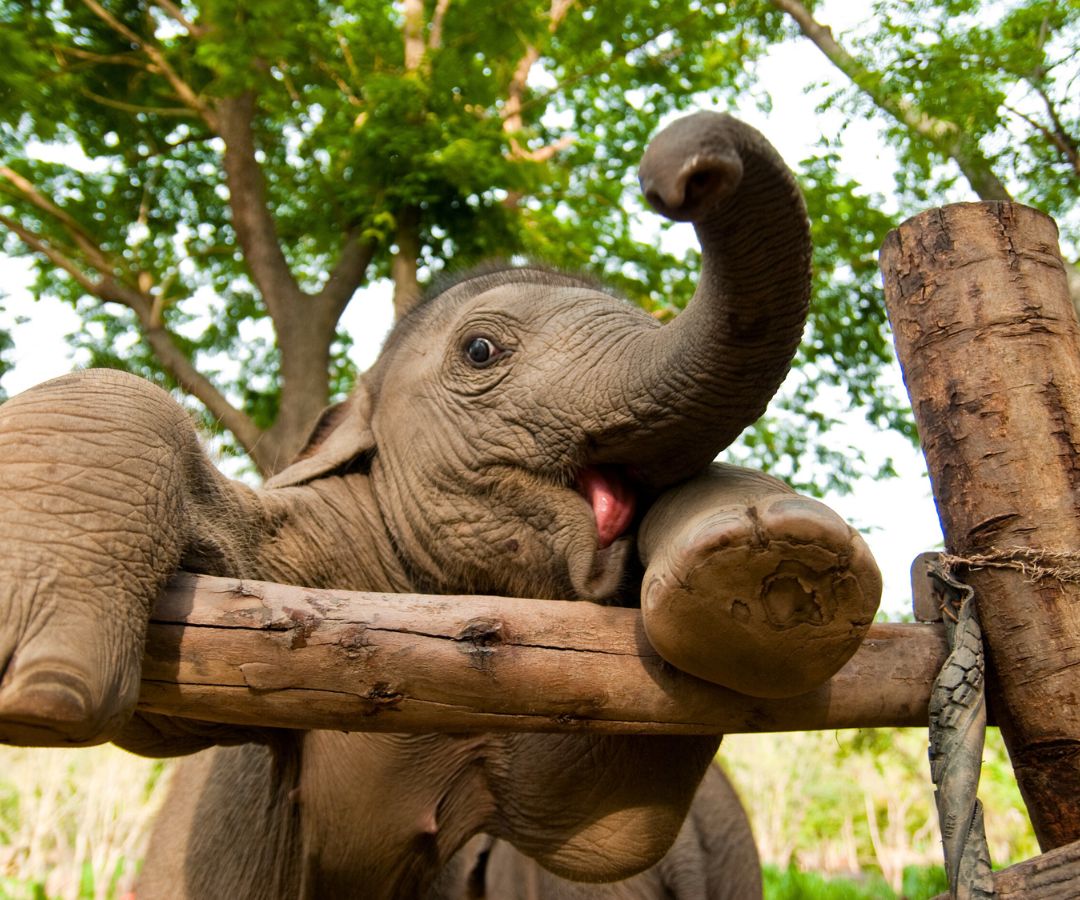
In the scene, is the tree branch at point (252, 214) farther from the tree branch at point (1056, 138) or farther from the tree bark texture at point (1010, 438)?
the tree bark texture at point (1010, 438)

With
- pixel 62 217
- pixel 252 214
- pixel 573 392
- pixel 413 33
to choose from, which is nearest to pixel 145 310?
pixel 62 217

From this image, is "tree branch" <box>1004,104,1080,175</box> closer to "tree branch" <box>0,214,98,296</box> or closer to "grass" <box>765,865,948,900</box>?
"grass" <box>765,865,948,900</box>

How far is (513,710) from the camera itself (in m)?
2.26

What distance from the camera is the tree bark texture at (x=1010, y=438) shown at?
2.57m

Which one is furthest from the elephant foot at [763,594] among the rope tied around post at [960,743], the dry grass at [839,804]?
the dry grass at [839,804]

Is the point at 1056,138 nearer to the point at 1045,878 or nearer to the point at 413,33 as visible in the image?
the point at 413,33

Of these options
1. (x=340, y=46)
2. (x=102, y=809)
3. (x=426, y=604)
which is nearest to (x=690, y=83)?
(x=340, y=46)

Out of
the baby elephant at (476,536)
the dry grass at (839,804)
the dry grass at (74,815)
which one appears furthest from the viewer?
the dry grass at (839,804)

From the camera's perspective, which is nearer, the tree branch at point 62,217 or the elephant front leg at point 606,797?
the elephant front leg at point 606,797

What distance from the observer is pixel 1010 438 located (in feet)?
8.89

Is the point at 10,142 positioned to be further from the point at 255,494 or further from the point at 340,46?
the point at 255,494

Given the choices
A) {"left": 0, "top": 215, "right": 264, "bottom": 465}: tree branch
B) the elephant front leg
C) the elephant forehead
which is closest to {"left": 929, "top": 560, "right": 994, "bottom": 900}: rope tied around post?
the elephant front leg

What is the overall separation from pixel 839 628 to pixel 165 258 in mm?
9629

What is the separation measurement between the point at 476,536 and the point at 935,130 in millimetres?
5379
